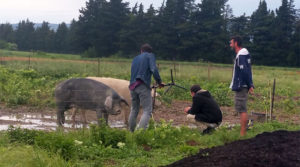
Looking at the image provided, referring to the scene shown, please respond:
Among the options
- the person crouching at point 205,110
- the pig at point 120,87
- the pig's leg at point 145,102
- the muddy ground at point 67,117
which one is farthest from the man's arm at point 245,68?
the pig at point 120,87

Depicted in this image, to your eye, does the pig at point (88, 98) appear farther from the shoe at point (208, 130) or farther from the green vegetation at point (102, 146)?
the shoe at point (208, 130)

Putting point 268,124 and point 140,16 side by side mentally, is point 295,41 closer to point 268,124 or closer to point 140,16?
point 140,16

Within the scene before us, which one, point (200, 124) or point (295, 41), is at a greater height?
point (295, 41)

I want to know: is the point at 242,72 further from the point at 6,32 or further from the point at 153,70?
the point at 6,32

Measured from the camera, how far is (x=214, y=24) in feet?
168

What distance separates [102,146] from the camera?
6059 mm

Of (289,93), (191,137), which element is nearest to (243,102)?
(191,137)

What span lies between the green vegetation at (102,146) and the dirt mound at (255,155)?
547 mm

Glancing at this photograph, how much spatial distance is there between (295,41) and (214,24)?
989cm

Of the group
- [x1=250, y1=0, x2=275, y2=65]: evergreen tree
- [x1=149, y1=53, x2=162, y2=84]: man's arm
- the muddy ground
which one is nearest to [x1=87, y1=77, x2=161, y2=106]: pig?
the muddy ground

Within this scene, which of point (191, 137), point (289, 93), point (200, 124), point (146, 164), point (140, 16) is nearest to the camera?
point (146, 164)

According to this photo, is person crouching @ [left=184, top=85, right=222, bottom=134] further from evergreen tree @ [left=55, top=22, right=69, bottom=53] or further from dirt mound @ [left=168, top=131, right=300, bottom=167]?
evergreen tree @ [left=55, top=22, right=69, bottom=53]

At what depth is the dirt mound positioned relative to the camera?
15.3 feet

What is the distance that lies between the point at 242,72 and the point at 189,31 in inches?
1769
